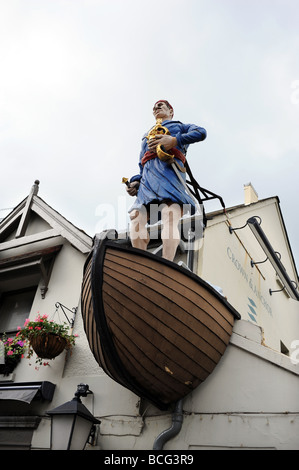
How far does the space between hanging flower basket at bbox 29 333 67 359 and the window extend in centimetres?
150

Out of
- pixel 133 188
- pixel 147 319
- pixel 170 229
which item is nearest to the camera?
pixel 147 319

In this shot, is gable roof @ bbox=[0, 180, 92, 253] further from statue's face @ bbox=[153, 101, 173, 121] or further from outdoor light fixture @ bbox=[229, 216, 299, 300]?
outdoor light fixture @ bbox=[229, 216, 299, 300]

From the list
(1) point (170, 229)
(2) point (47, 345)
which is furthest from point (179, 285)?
(2) point (47, 345)

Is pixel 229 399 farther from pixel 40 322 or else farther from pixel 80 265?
pixel 80 265

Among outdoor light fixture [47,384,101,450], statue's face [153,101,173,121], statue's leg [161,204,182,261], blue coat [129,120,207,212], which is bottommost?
outdoor light fixture [47,384,101,450]

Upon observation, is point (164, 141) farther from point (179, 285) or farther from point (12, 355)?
point (12, 355)

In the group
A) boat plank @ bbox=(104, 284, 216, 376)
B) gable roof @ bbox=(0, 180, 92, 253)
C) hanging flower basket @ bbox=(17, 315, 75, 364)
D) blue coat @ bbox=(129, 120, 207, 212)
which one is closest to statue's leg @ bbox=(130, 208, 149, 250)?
blue coat @ bbox=(129, 120, 207, 212)

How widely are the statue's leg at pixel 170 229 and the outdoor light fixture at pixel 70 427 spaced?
6.02 feet

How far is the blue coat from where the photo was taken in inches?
184

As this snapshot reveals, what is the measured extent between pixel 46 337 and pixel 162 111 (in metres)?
3.26

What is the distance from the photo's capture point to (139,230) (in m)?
4.74

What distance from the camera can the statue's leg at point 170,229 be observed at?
451 cm

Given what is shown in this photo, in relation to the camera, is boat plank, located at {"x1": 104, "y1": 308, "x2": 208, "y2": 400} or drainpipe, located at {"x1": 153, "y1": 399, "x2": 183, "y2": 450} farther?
drainpipe, located at {"x1": 153, "y1": 399, "x2": 183, "y2": 450}
